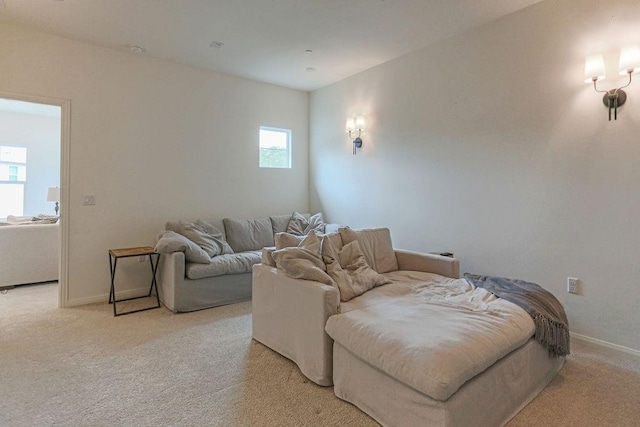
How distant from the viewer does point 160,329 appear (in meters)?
3.04

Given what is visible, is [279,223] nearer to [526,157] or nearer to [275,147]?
[275,147]

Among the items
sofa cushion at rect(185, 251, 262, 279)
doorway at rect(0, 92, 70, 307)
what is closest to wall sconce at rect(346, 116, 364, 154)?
sofa cushion at rect(185, 251, 262, 279)

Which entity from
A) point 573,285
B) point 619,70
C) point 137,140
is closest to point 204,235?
point 137,140

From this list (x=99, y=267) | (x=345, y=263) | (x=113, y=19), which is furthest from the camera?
(x=99, y=267)

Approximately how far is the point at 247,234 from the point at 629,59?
4.04 m

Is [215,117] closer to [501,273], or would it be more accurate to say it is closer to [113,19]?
[113,19]

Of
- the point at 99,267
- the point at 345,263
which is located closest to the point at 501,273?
the point at 345,263

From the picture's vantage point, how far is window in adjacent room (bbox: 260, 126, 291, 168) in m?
5.21

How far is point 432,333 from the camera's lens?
173 centimetres

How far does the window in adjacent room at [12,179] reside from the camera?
21.6 feet

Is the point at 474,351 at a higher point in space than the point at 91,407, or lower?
higher

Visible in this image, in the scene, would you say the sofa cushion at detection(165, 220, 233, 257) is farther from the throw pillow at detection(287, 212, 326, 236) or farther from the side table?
the throw pillow at detection(287, 212, 326, 236)

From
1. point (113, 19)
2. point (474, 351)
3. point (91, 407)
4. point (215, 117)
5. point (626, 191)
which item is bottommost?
point (91, 407)

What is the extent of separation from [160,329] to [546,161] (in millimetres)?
3653
